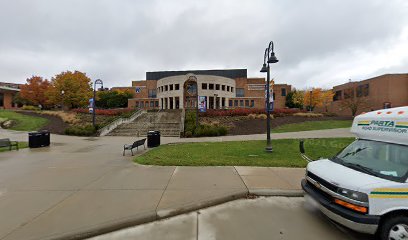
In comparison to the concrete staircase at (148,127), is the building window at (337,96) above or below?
above

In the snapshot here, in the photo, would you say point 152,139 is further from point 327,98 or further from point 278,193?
point 327,98

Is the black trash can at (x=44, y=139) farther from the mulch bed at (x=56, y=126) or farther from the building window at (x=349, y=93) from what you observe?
the building window at (x=349, y=93)

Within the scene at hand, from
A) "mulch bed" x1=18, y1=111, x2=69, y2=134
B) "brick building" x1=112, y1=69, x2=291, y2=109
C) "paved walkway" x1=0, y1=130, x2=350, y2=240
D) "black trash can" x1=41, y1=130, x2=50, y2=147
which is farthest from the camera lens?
"brick building" x1=112, y1=69, x2=291, y2=109

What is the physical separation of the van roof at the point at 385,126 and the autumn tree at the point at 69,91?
46.5 m

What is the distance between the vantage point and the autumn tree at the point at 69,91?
39.4 m

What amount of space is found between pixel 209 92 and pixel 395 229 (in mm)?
45539

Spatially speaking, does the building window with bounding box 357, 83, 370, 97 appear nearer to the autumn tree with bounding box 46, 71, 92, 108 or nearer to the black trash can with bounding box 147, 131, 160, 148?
the black trash can with bounding box 147, 131, 160, 148

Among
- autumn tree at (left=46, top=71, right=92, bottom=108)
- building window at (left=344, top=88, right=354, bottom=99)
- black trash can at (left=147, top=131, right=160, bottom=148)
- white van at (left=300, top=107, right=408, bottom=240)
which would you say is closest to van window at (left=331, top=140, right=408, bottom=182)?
white van at (left=300, top=107, right=408, bottom=240)

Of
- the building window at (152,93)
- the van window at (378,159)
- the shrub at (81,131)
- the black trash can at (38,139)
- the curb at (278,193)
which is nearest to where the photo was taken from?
the van window at (378,159)

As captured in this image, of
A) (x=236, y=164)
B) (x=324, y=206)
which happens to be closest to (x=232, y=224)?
(x=324, y=206)

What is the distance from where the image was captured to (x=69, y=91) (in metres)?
39.8

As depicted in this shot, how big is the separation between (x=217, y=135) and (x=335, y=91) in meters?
44.4

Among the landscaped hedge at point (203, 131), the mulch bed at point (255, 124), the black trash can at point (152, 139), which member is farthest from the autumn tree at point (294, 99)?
the black trash can at point (152, 139)

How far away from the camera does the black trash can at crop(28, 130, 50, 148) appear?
42.1 feet
